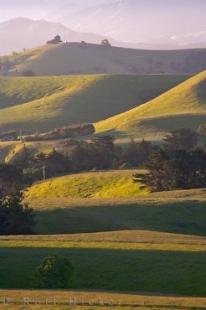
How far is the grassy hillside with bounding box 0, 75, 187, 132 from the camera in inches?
4926

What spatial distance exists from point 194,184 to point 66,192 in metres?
9.58

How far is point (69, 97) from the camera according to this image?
139 metres

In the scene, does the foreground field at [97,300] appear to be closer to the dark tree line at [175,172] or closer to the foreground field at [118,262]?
the foreground field at [118,262]

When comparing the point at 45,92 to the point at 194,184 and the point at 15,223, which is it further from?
the point at 15,223

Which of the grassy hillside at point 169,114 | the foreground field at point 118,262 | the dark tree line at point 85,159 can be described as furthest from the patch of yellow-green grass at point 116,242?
the grassy hillside at point 169,114

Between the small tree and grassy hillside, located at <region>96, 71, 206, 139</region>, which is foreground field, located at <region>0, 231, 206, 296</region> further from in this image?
grassy hillside, located at <region>96, 71, 206, 139</region>

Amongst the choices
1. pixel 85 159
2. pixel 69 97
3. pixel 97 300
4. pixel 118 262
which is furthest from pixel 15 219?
pixel 69 97

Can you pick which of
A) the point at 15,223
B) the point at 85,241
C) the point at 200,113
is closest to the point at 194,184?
the point at 15,223

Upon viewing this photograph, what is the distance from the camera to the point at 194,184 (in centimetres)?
6344

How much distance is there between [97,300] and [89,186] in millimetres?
40597

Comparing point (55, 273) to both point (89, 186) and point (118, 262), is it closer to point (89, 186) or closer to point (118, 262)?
point (118, 262)

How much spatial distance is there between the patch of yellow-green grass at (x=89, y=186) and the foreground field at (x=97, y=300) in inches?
1401

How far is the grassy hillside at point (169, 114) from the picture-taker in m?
104

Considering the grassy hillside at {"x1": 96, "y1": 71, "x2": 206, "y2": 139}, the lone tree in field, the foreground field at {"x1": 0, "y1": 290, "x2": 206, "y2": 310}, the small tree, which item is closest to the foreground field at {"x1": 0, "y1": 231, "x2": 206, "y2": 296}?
the small tree
